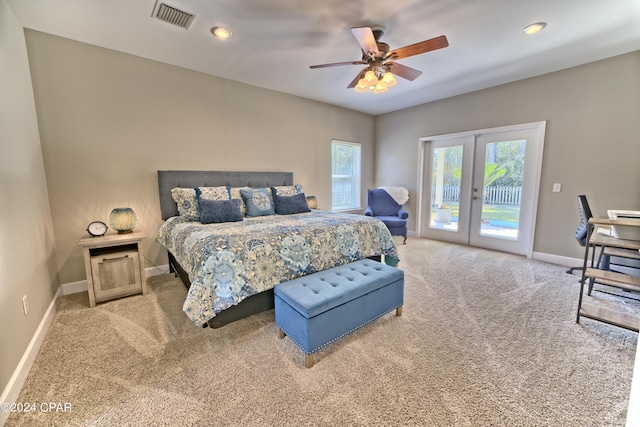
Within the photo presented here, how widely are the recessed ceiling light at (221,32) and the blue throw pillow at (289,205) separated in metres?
1.91

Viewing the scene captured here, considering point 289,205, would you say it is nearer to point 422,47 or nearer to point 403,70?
point 403,70

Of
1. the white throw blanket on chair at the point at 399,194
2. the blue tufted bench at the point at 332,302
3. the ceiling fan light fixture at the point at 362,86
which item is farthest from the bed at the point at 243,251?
the white throw blanket on chair at the point at 399,194

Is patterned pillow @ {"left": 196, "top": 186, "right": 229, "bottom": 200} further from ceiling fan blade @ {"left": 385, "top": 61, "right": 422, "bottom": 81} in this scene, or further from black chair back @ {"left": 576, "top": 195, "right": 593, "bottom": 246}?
black chair back @ {"left": 576, "top": 195, "right": 593, "bottom": 246}

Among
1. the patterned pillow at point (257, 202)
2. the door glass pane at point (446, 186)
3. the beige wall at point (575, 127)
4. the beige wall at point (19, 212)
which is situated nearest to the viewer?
the beige wall at point (19, 212)

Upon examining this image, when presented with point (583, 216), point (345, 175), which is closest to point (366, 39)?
point (583, 216)

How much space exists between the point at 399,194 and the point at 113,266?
183 inches

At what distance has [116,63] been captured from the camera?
292cm

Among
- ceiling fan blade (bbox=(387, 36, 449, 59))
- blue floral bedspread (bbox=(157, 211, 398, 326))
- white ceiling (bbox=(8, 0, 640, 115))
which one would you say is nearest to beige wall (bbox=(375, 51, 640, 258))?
white ceiling (bbox=(8, 0, 640, 115))

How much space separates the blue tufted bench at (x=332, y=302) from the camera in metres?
1.72

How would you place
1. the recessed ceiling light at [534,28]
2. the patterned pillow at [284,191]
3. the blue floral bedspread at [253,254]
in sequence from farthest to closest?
the patterned pillow at [284,191] < the recessed ceiling light at [534,28] < the blue floral bedspread at [253,254]

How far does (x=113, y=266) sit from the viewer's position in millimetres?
2633

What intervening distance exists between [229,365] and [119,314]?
144cm

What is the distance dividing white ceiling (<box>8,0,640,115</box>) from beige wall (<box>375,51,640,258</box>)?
0.86 feet

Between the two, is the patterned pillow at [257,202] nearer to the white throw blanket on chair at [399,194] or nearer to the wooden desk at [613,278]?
the white throw blanket on chair at [399,194]
